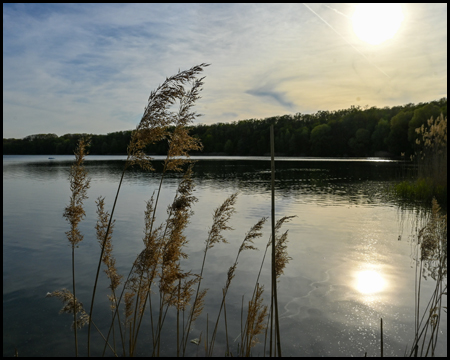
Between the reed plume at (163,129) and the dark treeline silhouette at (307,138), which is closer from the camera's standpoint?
the reed plume at (163,129)

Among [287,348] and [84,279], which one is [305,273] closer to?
[287,348]

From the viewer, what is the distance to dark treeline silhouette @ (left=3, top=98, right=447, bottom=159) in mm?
88250

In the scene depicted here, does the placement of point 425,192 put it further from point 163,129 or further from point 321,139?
point 321,139

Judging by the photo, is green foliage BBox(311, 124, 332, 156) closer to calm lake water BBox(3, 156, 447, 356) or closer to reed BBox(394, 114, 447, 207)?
reed BBox(394, 114, 447, 207)

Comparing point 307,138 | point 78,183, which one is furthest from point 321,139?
point 78,183

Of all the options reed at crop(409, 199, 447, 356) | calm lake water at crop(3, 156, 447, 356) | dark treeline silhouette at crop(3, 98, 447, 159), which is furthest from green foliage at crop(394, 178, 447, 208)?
dark treeline silhouette at crop(3, 98, 447, 159)

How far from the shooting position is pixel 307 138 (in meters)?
120

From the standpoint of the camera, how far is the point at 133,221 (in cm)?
1440

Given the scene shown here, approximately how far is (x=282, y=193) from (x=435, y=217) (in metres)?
19.1

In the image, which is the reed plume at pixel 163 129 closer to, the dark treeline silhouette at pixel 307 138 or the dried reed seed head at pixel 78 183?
the dried reed seed head at pixel 78 183

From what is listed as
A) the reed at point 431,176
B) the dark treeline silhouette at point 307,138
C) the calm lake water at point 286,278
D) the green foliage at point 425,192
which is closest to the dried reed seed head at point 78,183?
the calm lake water at point 286,278

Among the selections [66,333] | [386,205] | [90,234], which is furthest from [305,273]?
[386,205]

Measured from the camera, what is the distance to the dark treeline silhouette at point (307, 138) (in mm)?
88250

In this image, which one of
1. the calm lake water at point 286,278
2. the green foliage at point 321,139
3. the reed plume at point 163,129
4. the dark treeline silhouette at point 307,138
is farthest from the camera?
the green foliage at point 321,139
